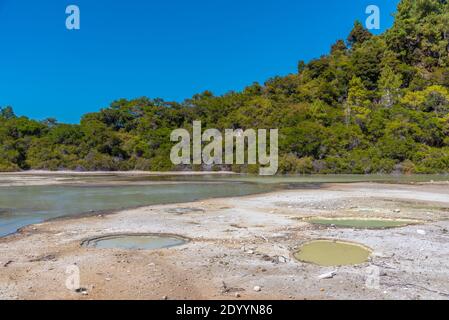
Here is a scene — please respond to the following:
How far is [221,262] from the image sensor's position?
8.38m

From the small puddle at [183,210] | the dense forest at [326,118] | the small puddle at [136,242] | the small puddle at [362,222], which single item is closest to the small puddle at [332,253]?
the small puddle at [362,222]

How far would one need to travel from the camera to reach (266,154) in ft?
190

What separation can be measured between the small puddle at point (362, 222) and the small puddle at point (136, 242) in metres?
4.87

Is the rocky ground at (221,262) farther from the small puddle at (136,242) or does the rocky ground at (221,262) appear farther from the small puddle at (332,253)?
the small puddle at (136,242)

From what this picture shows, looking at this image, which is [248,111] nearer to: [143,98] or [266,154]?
[266,154]

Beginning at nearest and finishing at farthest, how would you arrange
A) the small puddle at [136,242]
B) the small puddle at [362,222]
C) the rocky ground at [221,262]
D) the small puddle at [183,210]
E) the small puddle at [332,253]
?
1. the rocky ground at [221,262]
2. the small puddle at [332,253]
3. the small puddle at [136,242]
4. the small puddle at [362,222]
5. the small puddle at [183,210]

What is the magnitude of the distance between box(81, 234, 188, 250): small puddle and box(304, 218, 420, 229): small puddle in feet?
16.0

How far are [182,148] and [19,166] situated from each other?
91.7 feet

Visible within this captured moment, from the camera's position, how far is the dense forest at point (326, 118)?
184 feet

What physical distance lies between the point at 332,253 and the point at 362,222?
4.59m

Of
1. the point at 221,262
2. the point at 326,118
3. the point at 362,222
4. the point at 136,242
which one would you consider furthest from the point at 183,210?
the point at 326,118

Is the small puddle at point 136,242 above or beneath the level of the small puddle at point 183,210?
beneath

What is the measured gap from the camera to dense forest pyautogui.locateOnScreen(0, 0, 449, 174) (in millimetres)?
56125

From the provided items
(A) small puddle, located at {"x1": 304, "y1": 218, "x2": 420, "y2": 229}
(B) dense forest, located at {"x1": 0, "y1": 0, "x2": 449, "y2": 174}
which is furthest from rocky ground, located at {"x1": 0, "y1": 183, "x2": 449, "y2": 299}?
(B) dense forest, located at {"x1": 0, "y1": 0, "x2": 449, "y2": 174}
